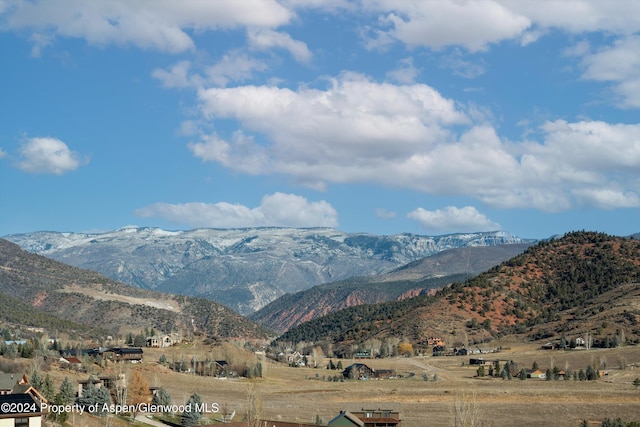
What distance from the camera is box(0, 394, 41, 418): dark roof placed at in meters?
65.1

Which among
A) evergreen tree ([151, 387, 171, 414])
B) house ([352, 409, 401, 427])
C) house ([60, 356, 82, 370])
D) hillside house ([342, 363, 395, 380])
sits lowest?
house ([352, 409, 401, 427])

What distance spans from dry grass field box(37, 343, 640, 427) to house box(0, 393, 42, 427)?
42.2 feet

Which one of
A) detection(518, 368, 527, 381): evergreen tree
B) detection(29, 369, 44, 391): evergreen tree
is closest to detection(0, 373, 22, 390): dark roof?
detection(29, 369, 44, 391): evergreen tree

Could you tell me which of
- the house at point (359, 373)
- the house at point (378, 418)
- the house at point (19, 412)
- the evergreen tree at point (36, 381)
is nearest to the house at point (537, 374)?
the house at point (359, 373)

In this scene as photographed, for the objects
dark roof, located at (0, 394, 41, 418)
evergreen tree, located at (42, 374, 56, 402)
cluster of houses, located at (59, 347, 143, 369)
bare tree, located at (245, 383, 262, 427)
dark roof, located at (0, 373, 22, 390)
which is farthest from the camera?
cluster of houses, located at (59, 347, 143, 369)

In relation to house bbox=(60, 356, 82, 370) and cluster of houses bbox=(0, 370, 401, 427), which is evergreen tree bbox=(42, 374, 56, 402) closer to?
cluster of houses bbox=(0, 370, 401, 427)

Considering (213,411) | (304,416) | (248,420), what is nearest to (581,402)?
(304,416)

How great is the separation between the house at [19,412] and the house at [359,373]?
105 meters

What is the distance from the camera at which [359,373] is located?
17088cm

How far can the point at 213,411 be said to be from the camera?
108 metres

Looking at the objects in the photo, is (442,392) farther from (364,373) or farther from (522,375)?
(364,373)

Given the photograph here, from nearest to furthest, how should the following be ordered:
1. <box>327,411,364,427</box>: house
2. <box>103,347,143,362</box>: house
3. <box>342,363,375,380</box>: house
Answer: <box>327,411,364,427</box>: house, <box>342,363,375,380</box>: house, <box>103,347,143,362</box>: house

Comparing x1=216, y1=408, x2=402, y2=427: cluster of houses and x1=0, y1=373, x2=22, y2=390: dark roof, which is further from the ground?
x1=0, y1=373, x2=22, y2=390: dark roof

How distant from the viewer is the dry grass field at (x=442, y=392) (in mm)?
107312
